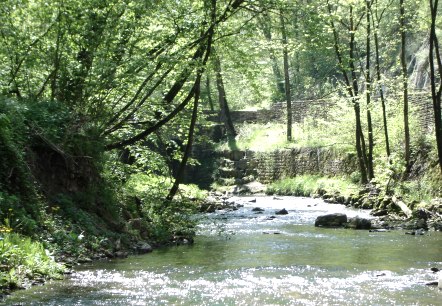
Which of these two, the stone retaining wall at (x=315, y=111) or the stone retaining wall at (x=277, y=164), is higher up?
the stone retaining wall at (x=315, y=111)

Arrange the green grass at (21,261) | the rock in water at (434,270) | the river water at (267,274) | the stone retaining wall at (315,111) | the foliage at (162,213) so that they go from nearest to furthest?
the river water at (267,274), the green grass at (21,261), the rock in water at (434,270), the foliage at (162,213), the stone retaining wall at (315,111)

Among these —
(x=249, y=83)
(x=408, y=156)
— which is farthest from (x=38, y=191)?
(x=408, y=156)

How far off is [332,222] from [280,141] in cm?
1927

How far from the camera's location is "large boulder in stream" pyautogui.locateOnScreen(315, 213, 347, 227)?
1689cm

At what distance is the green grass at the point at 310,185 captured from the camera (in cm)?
2754

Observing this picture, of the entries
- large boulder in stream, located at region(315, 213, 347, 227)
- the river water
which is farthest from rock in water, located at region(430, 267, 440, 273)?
large boulder in stream, located at region(315, 213, 347, 227)

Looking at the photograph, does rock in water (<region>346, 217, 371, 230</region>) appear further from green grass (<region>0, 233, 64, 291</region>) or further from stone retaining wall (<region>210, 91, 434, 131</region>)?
green grass (<region>0, 233, 64, 291</region>)

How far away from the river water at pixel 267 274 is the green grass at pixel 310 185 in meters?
12.5

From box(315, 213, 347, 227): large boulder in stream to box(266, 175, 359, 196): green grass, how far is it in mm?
8776

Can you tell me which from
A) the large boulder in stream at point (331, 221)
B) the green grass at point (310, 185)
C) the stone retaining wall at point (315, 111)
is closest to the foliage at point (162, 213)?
the large boulder in stream at point (331, 221)

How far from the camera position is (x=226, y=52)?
16.3 meters

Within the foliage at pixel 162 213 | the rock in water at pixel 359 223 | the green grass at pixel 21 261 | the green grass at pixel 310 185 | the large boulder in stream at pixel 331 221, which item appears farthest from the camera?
the green grass at pixel 310 185

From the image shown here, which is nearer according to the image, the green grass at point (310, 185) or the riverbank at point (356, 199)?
the riverbank at point (356, 199)

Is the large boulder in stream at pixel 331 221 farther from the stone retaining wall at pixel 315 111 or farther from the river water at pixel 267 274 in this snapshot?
the stone retaining wall at pixel 315 111
